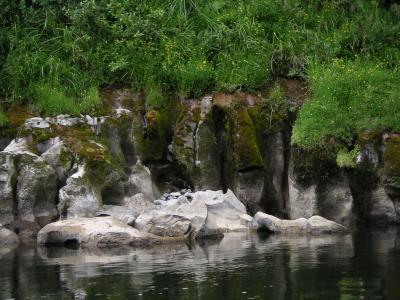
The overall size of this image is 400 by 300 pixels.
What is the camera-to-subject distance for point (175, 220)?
16.3 meters

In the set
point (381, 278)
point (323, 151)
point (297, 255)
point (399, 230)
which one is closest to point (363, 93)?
point (323, 151)

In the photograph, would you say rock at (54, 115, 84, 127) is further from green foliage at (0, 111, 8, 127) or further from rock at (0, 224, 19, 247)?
rock at (0, 224, 19, 247)

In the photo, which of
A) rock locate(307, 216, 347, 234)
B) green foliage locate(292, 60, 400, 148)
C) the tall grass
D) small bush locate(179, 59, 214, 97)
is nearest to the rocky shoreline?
rock locate(307, 216, 347, 234)

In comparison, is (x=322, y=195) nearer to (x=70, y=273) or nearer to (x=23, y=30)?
(x=70, y=273)

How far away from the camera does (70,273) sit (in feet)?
41.4

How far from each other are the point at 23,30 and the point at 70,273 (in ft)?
39.0

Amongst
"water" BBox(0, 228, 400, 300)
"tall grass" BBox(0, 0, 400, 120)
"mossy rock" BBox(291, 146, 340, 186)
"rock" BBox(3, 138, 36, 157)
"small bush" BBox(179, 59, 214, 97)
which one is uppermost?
"tall grass" BBox(0, 0, 400, 120)

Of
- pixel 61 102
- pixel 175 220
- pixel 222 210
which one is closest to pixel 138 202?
pixel 222 210

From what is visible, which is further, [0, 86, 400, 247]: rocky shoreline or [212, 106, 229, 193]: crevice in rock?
[212, 106, 229, 193]: crevice in rock

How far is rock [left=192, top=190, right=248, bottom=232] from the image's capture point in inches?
677

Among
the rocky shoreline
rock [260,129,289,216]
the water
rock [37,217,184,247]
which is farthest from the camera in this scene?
rock [260,129,289,216]

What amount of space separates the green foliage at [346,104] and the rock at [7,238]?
6.25m

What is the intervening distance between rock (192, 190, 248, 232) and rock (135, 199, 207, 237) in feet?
1.06

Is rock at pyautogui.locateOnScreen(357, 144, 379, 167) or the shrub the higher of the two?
the shrub
